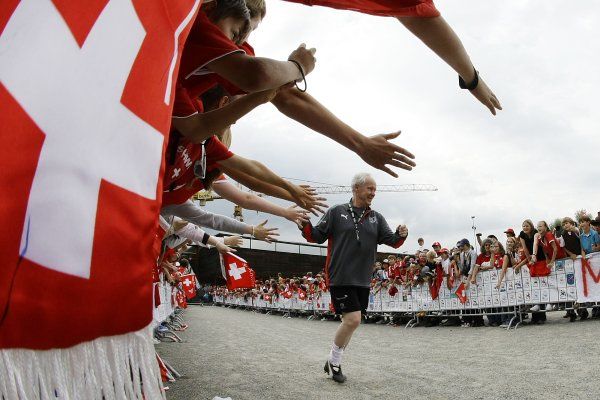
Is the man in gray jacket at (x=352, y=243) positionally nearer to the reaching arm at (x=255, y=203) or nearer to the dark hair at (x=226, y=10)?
the reaching arm at (x=255, y=203)

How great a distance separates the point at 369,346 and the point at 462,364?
271 centimetres

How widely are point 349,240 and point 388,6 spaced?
326cm

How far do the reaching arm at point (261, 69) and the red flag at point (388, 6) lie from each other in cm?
19

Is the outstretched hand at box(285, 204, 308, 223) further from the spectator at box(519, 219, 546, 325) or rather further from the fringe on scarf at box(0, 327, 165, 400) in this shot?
the spectator at box(519, 219, 546, 325)

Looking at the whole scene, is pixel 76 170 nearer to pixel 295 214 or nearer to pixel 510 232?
pixel 295 214

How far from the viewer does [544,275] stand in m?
9.53

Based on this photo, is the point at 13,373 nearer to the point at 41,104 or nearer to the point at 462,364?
the point at 41,104

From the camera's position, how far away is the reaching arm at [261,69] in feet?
5.25

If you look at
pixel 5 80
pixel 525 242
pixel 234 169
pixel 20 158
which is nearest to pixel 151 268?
pixel 20 158

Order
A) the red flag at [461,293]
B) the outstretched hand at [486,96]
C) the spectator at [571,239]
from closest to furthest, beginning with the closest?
1. the outstretched hand at [486,96]
2. the spectator at [571,239]
3. the red flag at [461,293]

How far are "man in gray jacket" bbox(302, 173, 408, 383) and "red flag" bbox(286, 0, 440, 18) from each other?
2857mm

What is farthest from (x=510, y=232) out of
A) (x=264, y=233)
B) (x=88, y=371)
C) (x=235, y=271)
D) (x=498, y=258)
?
(x=88, y=371)

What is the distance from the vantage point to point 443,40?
1.82 m

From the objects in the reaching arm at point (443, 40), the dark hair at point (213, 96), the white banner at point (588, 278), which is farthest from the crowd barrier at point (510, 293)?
the dark hair at point (213, 96)
